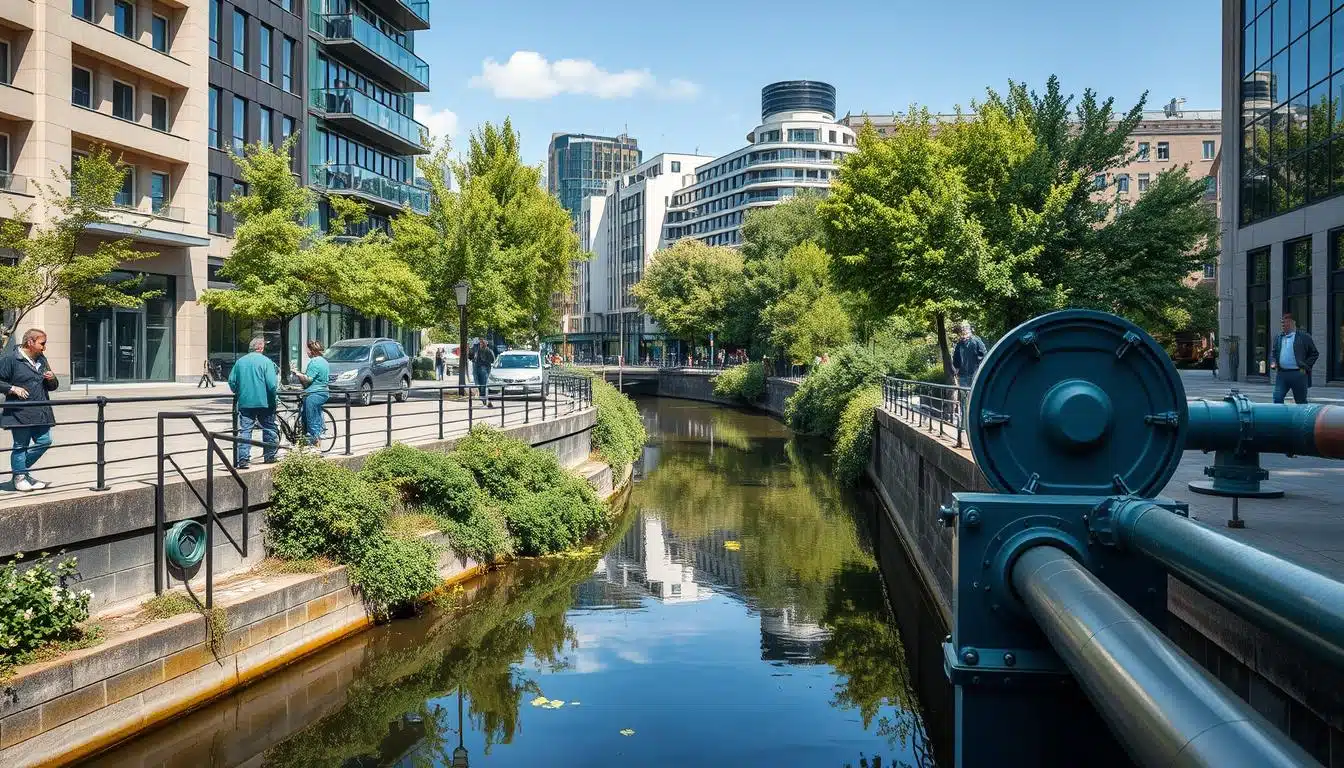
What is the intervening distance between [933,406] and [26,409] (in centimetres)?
1362

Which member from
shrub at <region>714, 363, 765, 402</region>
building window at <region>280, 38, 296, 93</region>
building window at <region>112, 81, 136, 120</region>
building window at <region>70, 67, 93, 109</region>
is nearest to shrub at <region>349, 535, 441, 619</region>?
building window at <region>70, 67, 93, 109</region>

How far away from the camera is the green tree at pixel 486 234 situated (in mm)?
31281

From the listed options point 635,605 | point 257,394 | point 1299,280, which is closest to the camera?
point 257,394

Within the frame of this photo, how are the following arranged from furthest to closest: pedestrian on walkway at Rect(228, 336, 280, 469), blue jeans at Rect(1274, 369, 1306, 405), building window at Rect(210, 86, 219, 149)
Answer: building window at Rect(210, 86, 219, 149) < blue jeans at Rect(1274, 369, 1306, 405) < pedestrian on walkway at Rect(228, 336, 280, 469)

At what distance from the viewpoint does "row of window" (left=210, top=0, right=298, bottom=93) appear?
35.1 metres

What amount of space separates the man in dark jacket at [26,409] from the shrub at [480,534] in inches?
201

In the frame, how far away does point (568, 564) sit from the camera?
54.9 feet

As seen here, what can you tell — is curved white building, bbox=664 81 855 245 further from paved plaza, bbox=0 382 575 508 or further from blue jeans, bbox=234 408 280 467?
blue jeans, bbox=234 408 280 467

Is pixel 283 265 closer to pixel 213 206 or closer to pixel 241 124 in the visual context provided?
pixel 213 206

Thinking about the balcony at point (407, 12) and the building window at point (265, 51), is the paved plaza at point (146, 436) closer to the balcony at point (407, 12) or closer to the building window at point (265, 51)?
the building window at point (265, 51)

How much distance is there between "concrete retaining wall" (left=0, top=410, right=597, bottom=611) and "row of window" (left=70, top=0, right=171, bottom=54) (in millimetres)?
22725

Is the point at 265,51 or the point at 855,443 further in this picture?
the point at 265,51

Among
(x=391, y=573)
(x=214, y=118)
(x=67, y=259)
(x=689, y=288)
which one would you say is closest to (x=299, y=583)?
(x=391, y=573)

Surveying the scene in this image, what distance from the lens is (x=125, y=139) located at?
29.1 meters
